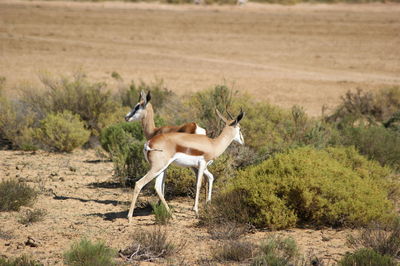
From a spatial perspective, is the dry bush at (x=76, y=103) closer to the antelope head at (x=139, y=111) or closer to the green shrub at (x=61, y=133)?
the green shrub at (x=61, y=133)

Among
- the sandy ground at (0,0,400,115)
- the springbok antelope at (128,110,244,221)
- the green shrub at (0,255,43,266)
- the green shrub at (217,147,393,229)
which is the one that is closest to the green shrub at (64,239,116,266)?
the green shrub at (0,255,43,266)

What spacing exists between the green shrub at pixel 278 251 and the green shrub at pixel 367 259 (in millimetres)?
643

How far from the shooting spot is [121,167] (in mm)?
12469

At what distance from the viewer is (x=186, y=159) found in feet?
32.3

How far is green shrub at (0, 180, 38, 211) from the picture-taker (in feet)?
34.9

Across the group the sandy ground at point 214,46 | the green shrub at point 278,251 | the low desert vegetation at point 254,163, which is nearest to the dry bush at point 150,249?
the low desert vegetation at point 254,163

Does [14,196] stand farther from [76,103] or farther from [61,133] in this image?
[76,103]

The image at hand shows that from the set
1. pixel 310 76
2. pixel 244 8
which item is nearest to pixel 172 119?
pixel 310 76

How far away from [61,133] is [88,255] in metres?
8.19

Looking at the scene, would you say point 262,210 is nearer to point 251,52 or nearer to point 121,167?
point 121,167

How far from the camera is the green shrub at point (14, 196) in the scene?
419 inches

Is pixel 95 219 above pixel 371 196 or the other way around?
the other way around

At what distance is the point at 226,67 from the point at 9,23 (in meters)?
16.2

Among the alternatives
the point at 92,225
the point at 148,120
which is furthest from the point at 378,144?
the point at 92,225
